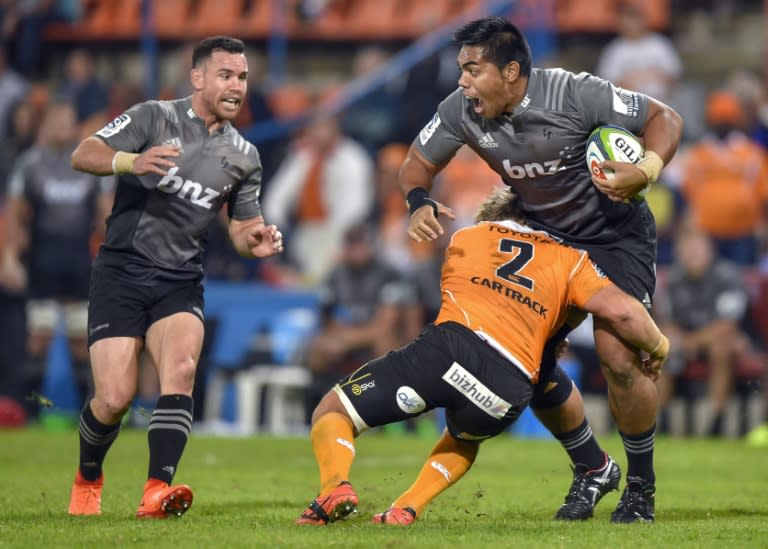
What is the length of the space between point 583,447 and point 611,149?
5.46ft

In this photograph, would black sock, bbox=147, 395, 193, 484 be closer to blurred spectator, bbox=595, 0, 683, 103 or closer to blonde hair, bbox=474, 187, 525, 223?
blonde hair, bbox=474, 187, 525, 223

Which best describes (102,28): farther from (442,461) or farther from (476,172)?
(442,461)

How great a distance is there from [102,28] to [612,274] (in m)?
16.2

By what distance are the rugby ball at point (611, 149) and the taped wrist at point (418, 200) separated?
0.82 m

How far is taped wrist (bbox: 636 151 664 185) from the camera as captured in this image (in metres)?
6.60

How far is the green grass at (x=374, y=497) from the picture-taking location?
590 cm

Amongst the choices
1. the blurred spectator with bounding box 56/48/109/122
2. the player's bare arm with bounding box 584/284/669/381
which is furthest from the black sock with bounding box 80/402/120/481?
the blurred spectator with bounding box 56/48/109/122

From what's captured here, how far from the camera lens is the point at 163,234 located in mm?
7520

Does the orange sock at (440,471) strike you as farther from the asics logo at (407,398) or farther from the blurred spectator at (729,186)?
the blurred spectator at (729,186)

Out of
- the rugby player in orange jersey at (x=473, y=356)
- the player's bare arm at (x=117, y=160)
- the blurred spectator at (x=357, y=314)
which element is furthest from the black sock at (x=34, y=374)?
the rugby player in orange jersey at (x=473, y=356)

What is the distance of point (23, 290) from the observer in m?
15.5

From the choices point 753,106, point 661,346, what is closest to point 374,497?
point 661,346

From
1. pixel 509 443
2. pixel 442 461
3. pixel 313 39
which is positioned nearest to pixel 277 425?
pixel 509 443

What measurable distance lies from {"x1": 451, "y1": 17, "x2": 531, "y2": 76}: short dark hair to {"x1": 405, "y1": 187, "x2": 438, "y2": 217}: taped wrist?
2.46 feet
